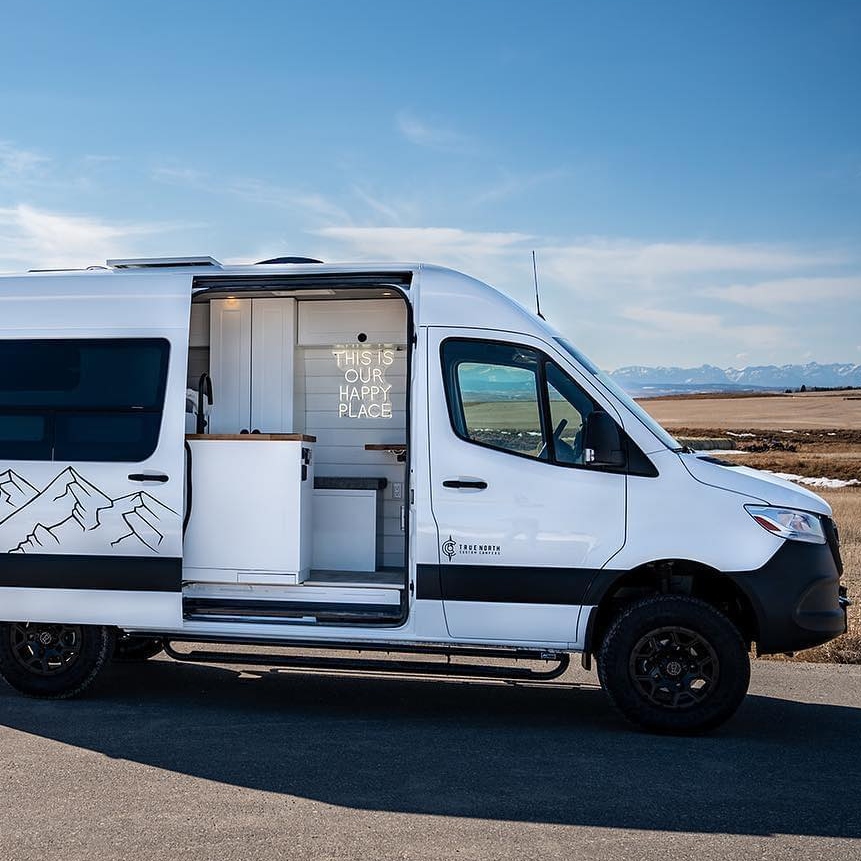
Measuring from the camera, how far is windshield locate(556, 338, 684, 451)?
686cm

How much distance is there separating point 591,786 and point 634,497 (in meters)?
1.81

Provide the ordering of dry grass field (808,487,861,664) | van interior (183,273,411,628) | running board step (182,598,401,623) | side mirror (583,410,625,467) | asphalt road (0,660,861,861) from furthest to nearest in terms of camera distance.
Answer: dry grass field (808,487,861,664), van interior (183,273,411,628), running board step (182,598,401,623), side mirror (583,410,625,467), asphalt road (0,660,861,861)

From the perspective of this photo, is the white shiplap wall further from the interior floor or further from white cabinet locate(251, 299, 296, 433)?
the interior floor

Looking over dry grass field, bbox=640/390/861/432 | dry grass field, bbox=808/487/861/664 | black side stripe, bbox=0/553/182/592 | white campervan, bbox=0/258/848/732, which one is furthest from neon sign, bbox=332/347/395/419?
dry grass field, bbox=640/390/861/432

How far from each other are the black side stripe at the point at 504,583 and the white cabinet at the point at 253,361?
2833mm

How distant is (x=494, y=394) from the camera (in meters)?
6.99

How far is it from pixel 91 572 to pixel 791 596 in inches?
170

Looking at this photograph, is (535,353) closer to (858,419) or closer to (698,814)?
(698,814)

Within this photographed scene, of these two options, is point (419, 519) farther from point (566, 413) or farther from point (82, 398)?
point (82, 398)

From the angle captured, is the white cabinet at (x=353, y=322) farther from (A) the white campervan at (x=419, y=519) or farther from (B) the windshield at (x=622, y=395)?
(B) the windshield at (x=622, y=395)

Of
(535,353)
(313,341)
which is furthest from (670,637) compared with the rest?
(313,341)

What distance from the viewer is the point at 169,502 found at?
7.24 m

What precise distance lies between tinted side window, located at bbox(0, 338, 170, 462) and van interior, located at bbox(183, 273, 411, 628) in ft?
1.37

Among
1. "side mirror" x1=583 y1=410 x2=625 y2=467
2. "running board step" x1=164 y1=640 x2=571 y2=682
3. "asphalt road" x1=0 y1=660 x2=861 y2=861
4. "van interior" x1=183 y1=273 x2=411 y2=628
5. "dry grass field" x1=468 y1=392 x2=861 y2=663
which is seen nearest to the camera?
"asphalt road" x1=0 y1=660 x2=861 y2=861
